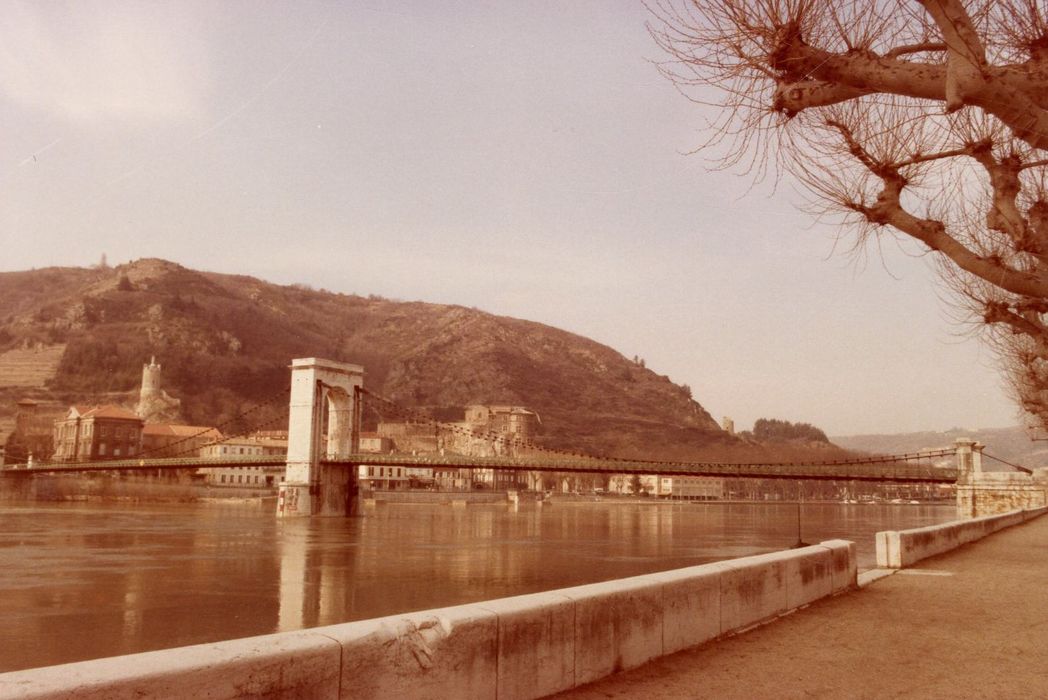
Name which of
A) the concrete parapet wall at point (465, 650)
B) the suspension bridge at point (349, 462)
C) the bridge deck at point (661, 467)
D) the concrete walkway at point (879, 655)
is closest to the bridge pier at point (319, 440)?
the suspension bridge at point (349, 462)

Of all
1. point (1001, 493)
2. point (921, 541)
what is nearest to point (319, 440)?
point (1001, 493)

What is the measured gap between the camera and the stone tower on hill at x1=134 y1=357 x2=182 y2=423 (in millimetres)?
140000

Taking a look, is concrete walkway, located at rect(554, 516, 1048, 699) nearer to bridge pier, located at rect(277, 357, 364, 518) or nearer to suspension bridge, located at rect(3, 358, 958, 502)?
suspension bridge, located at rect(3, 358, 958, 502)

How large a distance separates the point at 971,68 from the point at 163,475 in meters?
99.8

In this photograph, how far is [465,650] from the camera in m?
3.63

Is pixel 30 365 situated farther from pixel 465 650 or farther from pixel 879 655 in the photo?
pixel 465 650

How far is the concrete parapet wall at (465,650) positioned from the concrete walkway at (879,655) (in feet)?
0.54

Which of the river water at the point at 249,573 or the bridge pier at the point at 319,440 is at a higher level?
the bridge pier at the point at 319,440

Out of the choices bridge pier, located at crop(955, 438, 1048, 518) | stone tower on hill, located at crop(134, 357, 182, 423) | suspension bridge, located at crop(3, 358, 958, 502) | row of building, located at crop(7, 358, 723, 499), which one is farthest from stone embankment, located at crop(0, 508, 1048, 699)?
stone tower on hill, located at crop(134, 357, 182, 423)

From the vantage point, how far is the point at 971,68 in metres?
5.16

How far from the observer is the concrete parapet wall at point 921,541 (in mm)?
10914

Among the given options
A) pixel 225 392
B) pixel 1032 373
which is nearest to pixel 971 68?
pixel 1032 373

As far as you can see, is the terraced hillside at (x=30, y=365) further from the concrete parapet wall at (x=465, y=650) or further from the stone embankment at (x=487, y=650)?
the concrete parapet wall at (x=465, y=650)

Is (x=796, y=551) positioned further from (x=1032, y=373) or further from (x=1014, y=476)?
(x=1014, y=476)
